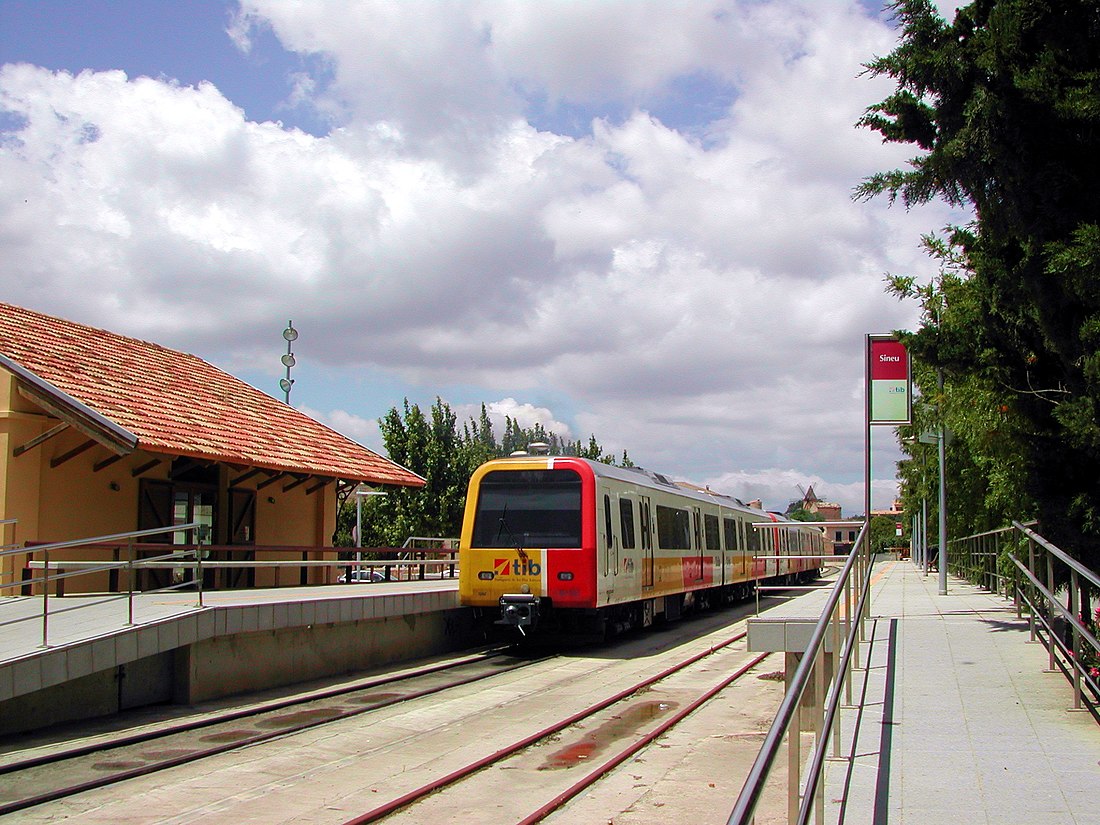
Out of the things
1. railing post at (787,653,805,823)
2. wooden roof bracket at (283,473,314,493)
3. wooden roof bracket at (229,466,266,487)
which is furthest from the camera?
wooden roof bracket at (283,473,314,493)

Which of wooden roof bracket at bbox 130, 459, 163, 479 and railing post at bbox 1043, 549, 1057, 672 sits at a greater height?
wooden roof bracket at bbox 130, 459, 163, 479

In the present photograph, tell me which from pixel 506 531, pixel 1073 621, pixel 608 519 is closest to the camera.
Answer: pixel 1073 621

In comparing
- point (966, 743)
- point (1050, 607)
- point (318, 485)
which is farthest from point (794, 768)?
point (318, 485)

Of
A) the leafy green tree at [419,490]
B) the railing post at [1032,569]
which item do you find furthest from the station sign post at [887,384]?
the leafy green tree at [419,490]

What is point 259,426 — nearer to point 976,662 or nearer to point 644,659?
point 644,659

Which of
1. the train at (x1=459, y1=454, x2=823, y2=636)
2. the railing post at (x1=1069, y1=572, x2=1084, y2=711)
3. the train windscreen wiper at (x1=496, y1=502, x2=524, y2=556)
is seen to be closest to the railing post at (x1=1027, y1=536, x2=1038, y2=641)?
the railing post at (x1=1069, y1=572, x2=1084, y2=711)

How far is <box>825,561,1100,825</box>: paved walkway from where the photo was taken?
5.49m

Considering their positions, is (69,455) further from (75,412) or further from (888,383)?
(888,383)

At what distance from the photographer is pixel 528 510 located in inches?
654

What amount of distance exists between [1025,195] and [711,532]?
55.6 feet

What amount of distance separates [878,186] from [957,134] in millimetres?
1882

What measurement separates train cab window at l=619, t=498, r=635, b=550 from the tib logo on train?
6.22ft

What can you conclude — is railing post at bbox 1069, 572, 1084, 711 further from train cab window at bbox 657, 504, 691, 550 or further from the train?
train cab window at bbox 657, 504, 691, 550

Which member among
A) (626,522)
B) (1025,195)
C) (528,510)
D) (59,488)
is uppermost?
(1025,195)
